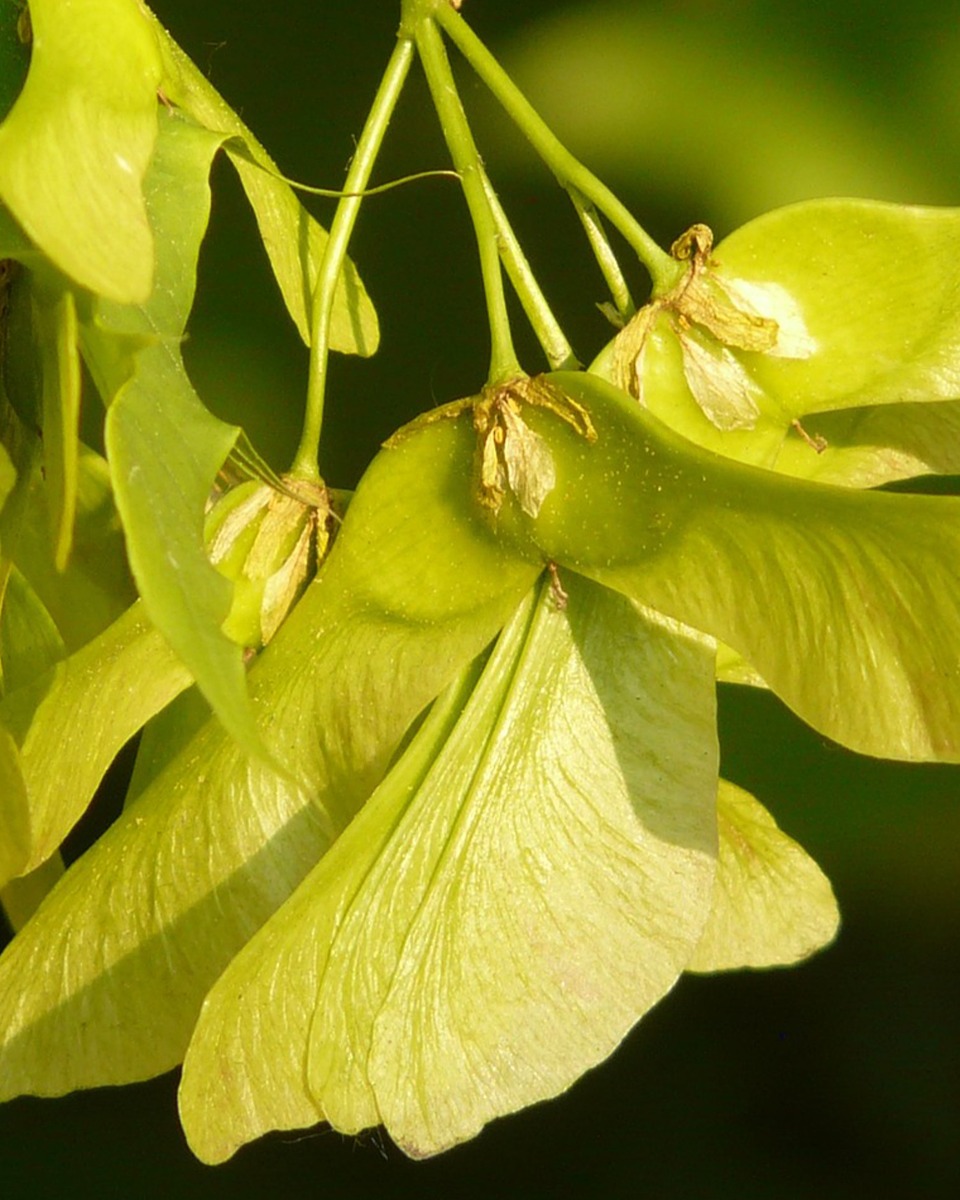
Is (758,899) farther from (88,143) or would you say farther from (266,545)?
(88,143)

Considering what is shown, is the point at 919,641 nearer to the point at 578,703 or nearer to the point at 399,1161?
the point at 578,703

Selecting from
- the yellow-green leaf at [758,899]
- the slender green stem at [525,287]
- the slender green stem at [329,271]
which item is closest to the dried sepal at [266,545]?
the slender green stem at [329,271]

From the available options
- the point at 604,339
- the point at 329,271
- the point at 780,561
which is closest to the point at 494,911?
the point at 780,561

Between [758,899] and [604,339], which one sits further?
[604,339]

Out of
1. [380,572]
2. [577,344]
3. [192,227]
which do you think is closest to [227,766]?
[380,572]

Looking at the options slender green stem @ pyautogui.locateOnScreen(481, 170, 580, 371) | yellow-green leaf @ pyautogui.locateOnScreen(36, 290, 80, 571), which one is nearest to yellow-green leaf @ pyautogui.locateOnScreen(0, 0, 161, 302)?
yellow-green leaf @ pyautogui.locateOnScreen(36, 290, 80, 571)

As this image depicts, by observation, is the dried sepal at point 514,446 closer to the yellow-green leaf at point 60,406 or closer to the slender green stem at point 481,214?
the slender green stem at point 481,214
